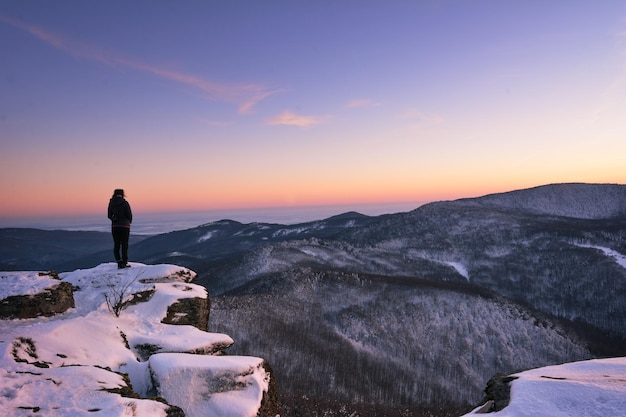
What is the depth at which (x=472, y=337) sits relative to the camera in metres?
90.2

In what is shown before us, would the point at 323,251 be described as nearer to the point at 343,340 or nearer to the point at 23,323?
the point at 343,340

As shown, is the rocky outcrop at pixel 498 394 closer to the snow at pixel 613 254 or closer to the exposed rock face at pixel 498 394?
the exposed rock face at pixel 498 394

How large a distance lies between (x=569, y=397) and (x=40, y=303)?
1832 centimetres

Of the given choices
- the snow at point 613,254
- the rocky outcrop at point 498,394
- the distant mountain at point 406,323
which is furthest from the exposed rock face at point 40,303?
the snow at point 613,254

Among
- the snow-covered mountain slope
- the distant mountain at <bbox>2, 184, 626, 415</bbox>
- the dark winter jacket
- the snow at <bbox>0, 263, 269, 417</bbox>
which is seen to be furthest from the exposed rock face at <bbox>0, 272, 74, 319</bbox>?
the snow-covered mountain slope

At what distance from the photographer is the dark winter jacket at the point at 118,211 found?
2006 centimetres

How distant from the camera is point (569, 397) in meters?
8.47

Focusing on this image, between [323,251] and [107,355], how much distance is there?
148 m

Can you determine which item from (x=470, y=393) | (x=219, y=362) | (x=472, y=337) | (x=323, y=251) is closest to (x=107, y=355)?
(x=219, y=362)

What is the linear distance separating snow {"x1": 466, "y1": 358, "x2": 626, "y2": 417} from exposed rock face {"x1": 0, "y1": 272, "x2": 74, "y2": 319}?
54.5ft

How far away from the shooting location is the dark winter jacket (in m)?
20.1

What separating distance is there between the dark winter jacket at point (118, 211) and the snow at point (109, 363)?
10.9ft

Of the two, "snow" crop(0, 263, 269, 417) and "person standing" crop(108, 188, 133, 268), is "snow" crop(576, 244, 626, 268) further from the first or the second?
"person standing" crop(108, 188, 133, 268)

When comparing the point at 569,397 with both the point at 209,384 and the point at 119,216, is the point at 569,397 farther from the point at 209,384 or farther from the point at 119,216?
the point at 119,216
